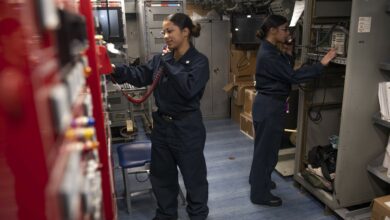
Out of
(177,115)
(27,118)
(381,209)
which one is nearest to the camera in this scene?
(27,118)

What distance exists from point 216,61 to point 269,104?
2.49m

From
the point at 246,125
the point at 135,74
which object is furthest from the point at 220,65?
the point at 135,74

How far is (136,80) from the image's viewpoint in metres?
2.22

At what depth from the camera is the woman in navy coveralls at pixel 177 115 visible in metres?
2.01

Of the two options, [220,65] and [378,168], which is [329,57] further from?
[220,65]

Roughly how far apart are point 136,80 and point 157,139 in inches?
18.1

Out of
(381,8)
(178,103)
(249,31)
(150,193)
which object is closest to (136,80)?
(178,103)

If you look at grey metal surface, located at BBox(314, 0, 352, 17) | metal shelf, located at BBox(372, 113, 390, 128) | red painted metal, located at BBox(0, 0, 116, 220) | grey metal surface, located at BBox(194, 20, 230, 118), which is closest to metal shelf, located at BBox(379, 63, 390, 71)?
metal shelf, located at BBox(372, 113, 390, 128)

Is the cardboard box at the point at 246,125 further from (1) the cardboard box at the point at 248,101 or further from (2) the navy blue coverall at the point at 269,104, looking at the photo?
(2) the navy blue coverall at the point at 269,104

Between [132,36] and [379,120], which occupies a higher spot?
[132,36]

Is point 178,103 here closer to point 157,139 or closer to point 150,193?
point 157,139

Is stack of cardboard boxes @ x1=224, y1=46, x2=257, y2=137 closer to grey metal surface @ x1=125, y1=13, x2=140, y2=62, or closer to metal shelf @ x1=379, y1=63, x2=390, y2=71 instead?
grey metal surface @ x1=125, y1=13, x2=140, y2=62

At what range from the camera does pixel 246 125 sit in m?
4.38

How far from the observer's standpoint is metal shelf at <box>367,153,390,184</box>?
7.09 ft
